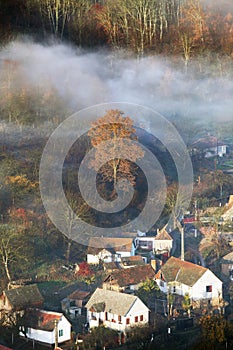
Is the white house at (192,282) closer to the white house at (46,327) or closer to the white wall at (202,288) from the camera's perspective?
the white wall at (202,288)

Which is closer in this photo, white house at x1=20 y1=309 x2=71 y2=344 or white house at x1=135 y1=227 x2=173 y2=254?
white house at x1=20 y1=309 x2=71 y2=344

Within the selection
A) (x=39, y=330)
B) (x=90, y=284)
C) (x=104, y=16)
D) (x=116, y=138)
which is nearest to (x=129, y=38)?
(x=104, y=16)

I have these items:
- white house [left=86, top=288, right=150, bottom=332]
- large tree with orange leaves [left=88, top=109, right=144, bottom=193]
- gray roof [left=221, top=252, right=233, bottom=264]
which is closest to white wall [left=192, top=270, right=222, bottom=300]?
gray roof [left=221, top=252, right=233, bottom=264]

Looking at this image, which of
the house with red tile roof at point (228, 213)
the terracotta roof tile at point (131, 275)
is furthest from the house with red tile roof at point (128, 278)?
the house with red tile roof at point (228, 213)

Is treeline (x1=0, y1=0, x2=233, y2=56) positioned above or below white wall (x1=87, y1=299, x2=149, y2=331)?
above

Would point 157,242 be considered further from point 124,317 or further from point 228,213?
point 124,317

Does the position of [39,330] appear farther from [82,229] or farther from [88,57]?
[88,57]

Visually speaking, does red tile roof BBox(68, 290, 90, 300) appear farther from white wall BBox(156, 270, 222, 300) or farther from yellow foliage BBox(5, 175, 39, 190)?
yellow foliage BBox(5, 175, 39, 190)
